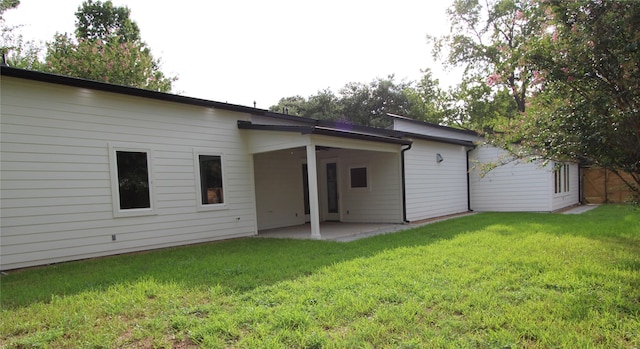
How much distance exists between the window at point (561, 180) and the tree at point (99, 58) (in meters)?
20.6

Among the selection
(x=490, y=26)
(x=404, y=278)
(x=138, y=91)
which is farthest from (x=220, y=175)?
(x=490, y=26)

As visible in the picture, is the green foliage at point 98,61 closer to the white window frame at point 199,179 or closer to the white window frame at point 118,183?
the white window frame at point 199,179

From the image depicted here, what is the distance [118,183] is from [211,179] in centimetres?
196

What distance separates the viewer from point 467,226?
29.4 feet

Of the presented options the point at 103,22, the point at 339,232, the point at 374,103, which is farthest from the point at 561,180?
the point at 103,22

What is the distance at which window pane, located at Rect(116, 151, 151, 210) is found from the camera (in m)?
6.77

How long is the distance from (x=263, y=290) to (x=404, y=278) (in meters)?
1.72

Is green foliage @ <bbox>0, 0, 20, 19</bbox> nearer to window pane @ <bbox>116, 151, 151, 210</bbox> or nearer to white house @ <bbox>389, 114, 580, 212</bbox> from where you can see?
window pane @ <bbox>116, 151, 151, 210</bbox>

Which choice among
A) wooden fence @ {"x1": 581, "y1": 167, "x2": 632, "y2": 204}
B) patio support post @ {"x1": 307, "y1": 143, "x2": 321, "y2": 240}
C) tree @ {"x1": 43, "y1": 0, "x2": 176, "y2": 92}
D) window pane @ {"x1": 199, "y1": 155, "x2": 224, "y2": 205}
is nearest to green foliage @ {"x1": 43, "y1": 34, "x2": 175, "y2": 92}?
tree @ {"x1": 43, "y1": 0, "x2": 176, "y2": 92}

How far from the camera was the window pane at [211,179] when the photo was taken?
8.00 metres

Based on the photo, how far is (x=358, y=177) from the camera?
1140cm

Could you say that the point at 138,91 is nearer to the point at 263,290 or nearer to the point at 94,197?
the point at 94,197

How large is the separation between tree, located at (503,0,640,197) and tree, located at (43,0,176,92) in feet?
64.1

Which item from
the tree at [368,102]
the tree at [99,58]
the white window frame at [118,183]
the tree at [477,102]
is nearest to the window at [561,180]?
the tree at [477,102]
